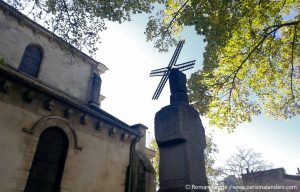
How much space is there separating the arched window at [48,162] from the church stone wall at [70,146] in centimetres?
26

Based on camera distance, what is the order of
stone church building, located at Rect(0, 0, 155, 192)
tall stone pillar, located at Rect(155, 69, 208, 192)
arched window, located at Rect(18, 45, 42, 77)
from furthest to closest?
1. arched window, located at Rect(18, 45, 42, 77)
2. stone church building, located at Rect(0, 0, 155, 192)
3. tall stone pillar, located at Rect(155, 69, 208, 192)

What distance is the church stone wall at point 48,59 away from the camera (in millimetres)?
12492

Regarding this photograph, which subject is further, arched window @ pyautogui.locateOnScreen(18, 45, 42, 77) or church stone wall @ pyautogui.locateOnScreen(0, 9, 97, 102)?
arched window @ pyautogui.locateOnScreen(18, 45, 42, 77)

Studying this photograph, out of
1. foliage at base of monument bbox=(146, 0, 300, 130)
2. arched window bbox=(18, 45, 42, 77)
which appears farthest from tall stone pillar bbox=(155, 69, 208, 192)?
arched window bbox=(18, 45, 42, 77)

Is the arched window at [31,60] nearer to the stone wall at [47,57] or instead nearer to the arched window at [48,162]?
the stone wall at [47,57]

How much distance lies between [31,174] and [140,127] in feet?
21.0

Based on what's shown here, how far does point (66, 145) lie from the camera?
8.90 metres

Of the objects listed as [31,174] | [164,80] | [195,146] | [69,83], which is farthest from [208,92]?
[69,83]

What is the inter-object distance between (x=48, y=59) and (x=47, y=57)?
0.14 m

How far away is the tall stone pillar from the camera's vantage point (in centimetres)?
444

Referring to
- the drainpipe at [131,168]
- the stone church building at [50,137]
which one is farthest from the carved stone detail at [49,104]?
the drainpipe at [131,168]

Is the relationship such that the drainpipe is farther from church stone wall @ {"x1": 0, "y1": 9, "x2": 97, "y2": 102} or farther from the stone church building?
church stone wall @ {"x1": 0, "y1": 9, "x2": 97, "y2": 102}

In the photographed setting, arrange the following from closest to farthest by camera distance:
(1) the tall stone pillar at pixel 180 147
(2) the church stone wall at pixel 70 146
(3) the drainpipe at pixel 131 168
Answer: (1) the tall stone pillar at pixel 180 147 → (2) the church stone wall at pixel 70 146 → (3) the drainpipe at pixel 131 168

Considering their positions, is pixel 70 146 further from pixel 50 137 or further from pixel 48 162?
pixel 48 162
